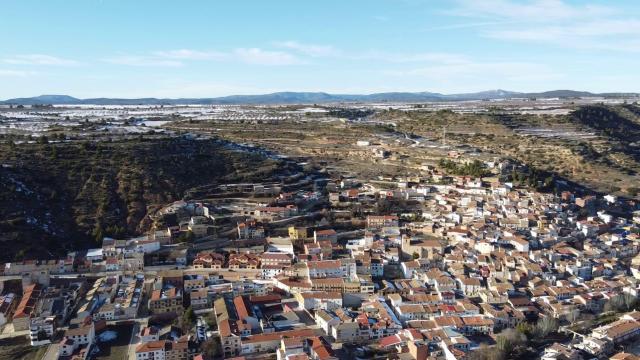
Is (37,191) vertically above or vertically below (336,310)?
above

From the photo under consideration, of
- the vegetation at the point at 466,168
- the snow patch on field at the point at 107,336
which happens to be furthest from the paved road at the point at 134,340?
the vegetation at the point at 466,168

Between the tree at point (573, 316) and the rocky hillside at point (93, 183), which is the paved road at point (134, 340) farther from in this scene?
the tree at point (573, 316)

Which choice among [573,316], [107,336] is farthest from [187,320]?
[573,316]

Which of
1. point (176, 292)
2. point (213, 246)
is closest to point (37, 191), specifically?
point (213, 246)

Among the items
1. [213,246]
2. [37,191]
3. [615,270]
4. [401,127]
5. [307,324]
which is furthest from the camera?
[401,127]

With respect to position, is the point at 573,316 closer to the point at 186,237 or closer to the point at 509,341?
the point at 509,341

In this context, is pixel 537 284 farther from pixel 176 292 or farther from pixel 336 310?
pixel 176 292

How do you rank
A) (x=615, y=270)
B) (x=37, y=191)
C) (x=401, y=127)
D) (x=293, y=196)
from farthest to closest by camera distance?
(x=401, y=127)
(x=293, y=196)
(x=37, y=191)
(x=615, y=270)
